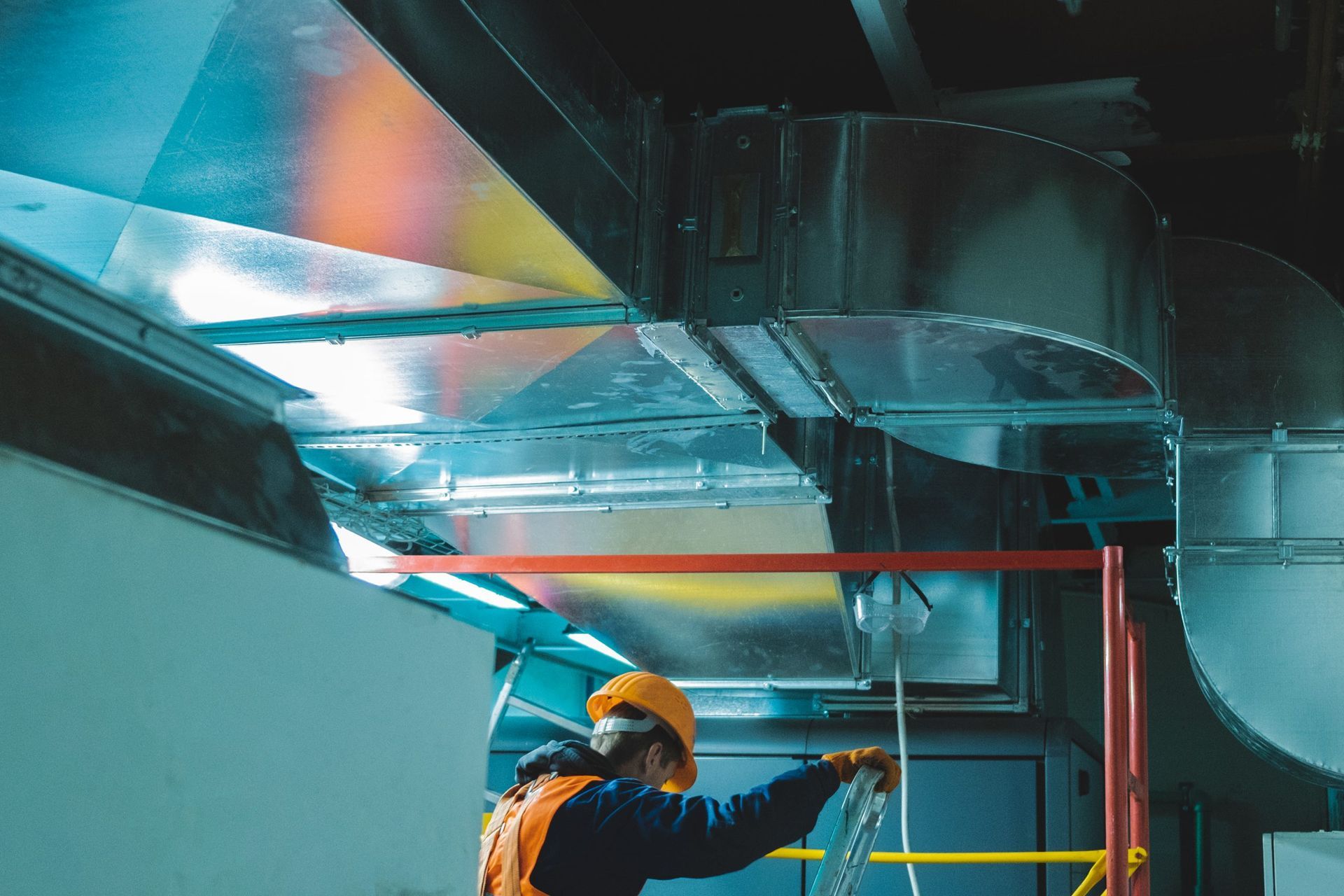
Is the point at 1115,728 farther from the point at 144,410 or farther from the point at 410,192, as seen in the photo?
the point at 144,410

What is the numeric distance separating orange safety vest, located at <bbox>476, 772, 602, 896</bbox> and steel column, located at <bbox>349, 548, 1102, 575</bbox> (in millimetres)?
921

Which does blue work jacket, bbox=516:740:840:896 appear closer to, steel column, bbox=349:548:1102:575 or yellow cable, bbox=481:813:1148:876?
yellow cable, bbox=481:813:1148:876

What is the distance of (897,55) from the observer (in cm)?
329

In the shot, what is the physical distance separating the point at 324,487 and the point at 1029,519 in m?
2.60

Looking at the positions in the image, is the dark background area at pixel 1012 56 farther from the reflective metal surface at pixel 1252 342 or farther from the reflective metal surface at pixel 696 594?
the reflective metal surface at pixel 696 594

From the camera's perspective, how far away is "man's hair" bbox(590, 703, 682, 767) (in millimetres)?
2809

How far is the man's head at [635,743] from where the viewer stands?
111 inches

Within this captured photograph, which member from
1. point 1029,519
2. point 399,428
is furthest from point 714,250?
point 1029,519

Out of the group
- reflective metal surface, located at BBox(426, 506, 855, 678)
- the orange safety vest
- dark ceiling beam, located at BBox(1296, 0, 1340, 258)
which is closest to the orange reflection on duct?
the orange safety vest

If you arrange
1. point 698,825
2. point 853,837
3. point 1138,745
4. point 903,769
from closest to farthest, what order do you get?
1. point 698,825
2. point 853,837
3. point 1138,745
4. point 903,769

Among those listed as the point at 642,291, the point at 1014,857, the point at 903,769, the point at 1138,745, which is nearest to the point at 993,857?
the point at 1014,857

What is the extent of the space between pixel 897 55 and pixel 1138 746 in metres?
1.93

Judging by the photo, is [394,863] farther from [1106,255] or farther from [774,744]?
[774,744]

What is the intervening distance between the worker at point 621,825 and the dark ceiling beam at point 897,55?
1712 millimetres
